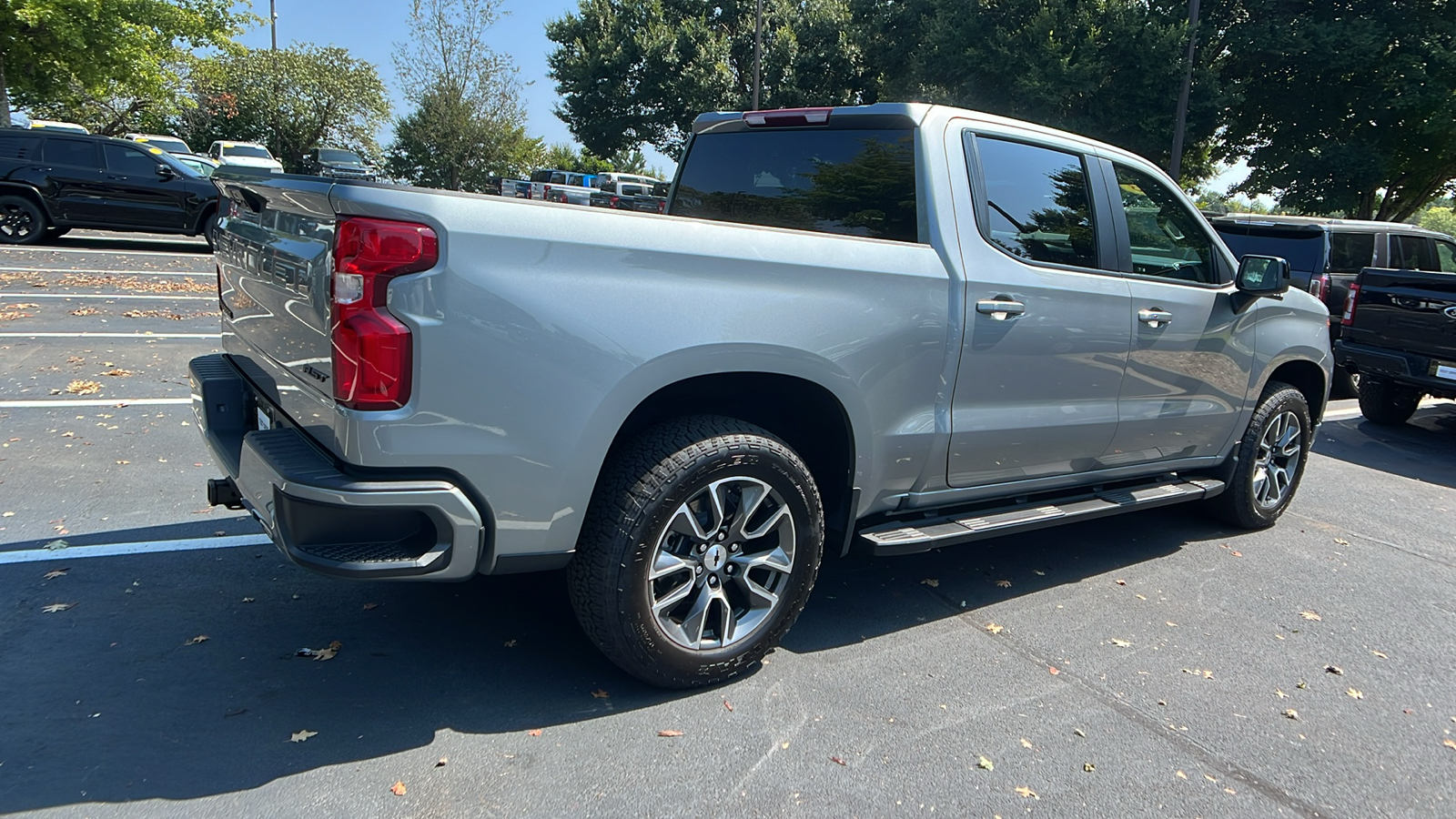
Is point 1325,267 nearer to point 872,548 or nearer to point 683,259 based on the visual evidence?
point 872,548

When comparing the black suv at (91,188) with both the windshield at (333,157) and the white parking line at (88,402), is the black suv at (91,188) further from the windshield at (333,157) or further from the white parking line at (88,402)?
the white parking line at (88,402)

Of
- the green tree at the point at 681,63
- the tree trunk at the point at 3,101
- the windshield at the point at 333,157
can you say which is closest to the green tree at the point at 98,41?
the tree trunk at the point at 3,101

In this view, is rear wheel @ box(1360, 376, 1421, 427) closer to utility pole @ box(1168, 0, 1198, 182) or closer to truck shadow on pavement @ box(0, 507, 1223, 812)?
truck shadow on pavement @ box(0, 507, 1223, 812)

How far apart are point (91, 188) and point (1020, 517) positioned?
16237 millimetres

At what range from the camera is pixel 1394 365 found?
8.32 meters

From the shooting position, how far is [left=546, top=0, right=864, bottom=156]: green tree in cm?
3578

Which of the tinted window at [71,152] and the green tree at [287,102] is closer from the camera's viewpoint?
the tinted window at [71,152]

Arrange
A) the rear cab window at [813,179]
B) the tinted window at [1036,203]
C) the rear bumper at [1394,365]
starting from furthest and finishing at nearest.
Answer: the rear bumper at [1394,365] → the tinted window at [1036,203] → the rear cab window at [813,179]

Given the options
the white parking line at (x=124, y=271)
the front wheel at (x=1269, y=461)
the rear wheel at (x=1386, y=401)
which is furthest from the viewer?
the white parking line at (x=124, y=271)

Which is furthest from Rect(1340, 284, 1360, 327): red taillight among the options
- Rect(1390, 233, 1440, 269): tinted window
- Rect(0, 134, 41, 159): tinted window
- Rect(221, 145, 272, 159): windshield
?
Rect(221, 145, 272, 159): windshield

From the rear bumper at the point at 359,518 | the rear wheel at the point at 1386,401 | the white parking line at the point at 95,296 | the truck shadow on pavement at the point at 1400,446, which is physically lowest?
the white parking line at the point at 95,296

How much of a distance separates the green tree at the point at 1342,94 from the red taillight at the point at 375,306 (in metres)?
25.3

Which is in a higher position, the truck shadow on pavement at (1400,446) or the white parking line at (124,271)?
the truck shadow on pavement at (1400,446)

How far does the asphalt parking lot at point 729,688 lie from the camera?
8.95ft
